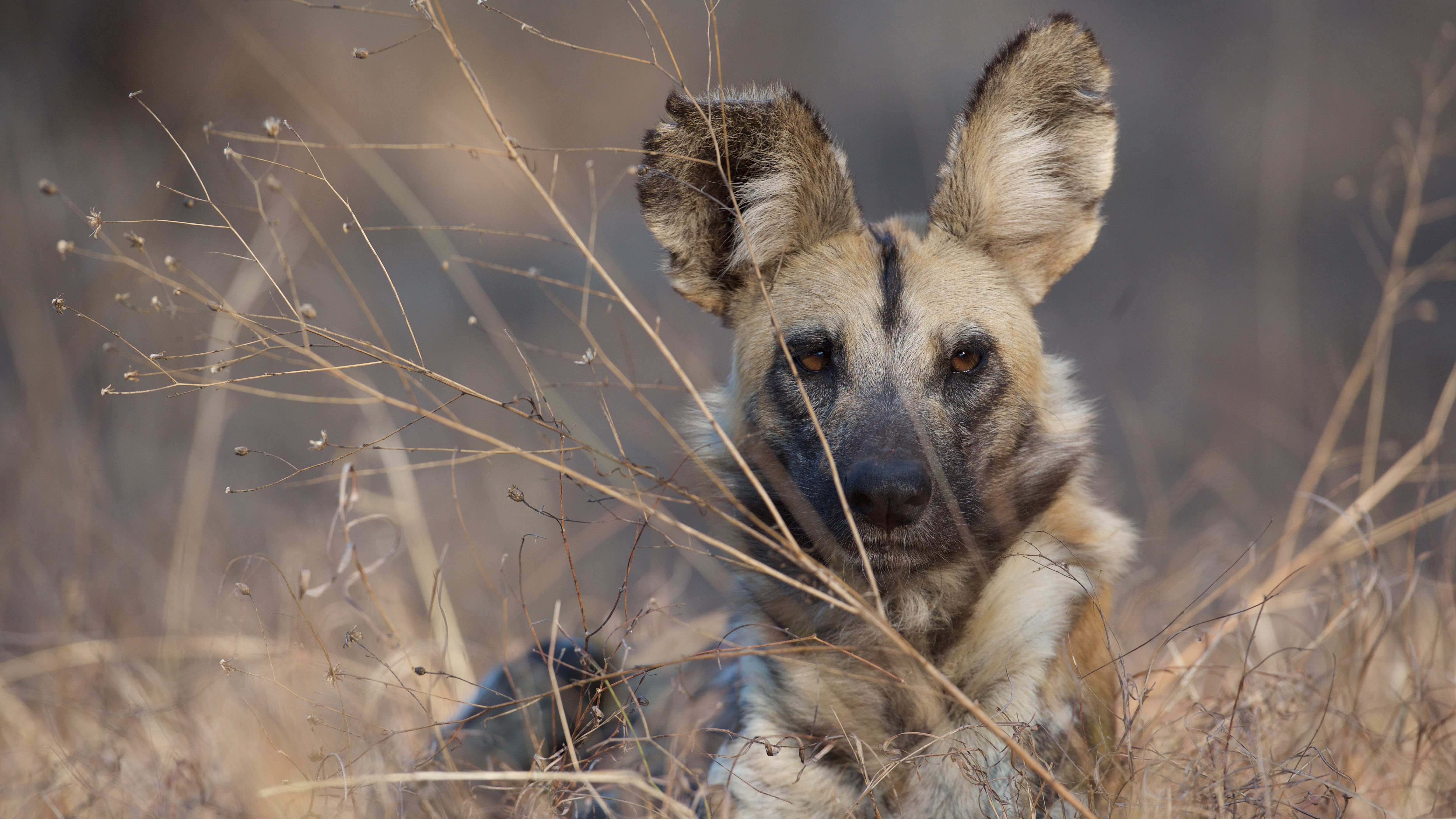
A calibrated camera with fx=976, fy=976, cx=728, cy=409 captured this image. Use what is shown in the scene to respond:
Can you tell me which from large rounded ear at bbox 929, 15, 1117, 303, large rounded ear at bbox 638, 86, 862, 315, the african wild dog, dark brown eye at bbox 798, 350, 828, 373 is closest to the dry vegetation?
the african wild dog

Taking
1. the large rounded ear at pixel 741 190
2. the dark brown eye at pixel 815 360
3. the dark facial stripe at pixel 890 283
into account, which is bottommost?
the dark brown eye at pixel 815 360

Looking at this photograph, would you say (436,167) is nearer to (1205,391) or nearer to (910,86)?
(910,86)

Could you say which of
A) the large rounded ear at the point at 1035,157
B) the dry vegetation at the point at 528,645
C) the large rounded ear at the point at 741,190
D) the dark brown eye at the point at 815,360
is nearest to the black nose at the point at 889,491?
the dry vegetation at the point at 528,645

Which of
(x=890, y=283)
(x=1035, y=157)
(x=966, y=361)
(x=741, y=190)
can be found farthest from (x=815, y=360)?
(x=1035, y=157)

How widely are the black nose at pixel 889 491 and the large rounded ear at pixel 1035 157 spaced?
0.94 meters

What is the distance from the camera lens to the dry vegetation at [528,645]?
217 cm

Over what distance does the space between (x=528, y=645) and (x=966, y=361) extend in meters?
1.97

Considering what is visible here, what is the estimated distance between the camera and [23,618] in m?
4.93

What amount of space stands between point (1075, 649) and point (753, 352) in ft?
4.03

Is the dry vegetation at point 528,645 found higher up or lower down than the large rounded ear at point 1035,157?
lower down


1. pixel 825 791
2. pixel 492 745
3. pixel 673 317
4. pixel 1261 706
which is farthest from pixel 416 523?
pixel 673 317

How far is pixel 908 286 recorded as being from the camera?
287 centimetres

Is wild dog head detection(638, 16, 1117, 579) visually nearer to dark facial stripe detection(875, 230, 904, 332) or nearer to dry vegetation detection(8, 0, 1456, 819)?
dark facial stripe detection(875, 230, 904, 332)

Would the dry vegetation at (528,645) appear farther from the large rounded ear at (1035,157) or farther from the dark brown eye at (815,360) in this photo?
the large rounded ear at (1035,157)
